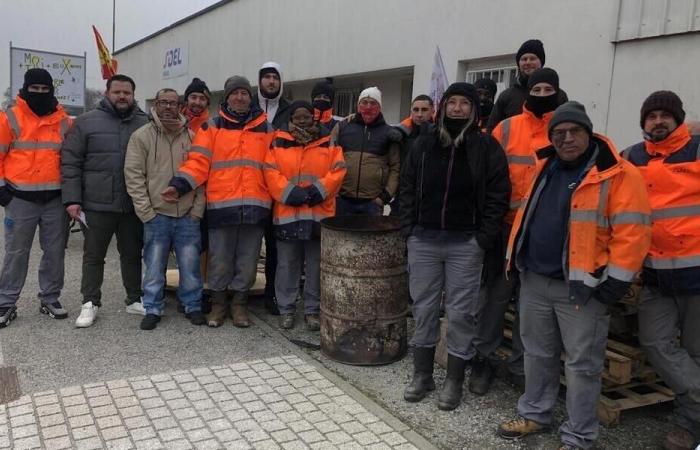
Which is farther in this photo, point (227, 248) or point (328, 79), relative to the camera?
point (328, 79)

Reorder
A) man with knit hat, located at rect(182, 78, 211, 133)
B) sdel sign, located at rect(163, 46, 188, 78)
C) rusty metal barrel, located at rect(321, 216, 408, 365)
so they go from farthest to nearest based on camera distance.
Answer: sdel sign, located at rect(163, 46, 188, 78), man with knit hat, located at rect(182, 78, 211, 133), rusty metal barrel, located at rect(321, 216, 408, 365)

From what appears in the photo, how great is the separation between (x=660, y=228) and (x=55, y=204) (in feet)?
15.6

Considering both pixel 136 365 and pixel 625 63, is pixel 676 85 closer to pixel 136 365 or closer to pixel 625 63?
pixel 625 63

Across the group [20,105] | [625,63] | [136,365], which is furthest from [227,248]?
[625,63]

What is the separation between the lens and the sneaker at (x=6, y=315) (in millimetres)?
5012

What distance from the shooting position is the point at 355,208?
17.6 feet

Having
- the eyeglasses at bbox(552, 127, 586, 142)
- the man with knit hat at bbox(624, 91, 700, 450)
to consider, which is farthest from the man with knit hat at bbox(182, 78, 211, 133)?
the man with knit hat at bbox(624, 91, 700, 450)

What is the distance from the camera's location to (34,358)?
4387 millimetres

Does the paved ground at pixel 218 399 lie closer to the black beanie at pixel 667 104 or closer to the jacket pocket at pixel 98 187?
the jacket pocket at pixel 98 187

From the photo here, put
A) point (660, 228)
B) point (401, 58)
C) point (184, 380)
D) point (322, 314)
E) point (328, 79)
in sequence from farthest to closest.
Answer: point (328, 79), point (401, 58), point (322, 314), point (184, 380), point (660, 228)

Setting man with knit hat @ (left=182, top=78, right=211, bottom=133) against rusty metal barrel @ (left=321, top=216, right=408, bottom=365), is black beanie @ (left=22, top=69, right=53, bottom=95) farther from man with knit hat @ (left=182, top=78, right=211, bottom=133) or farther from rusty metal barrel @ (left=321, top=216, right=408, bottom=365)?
rusty metal barrel @ (left=321, top=216, right=408, bottom=365)

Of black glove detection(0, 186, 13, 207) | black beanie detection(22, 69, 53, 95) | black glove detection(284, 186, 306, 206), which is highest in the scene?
black beanie detection(22, 69, 53, 95)

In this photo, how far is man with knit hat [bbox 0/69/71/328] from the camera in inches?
194

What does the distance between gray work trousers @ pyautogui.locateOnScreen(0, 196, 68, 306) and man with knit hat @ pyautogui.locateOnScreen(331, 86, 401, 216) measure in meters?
2.58
